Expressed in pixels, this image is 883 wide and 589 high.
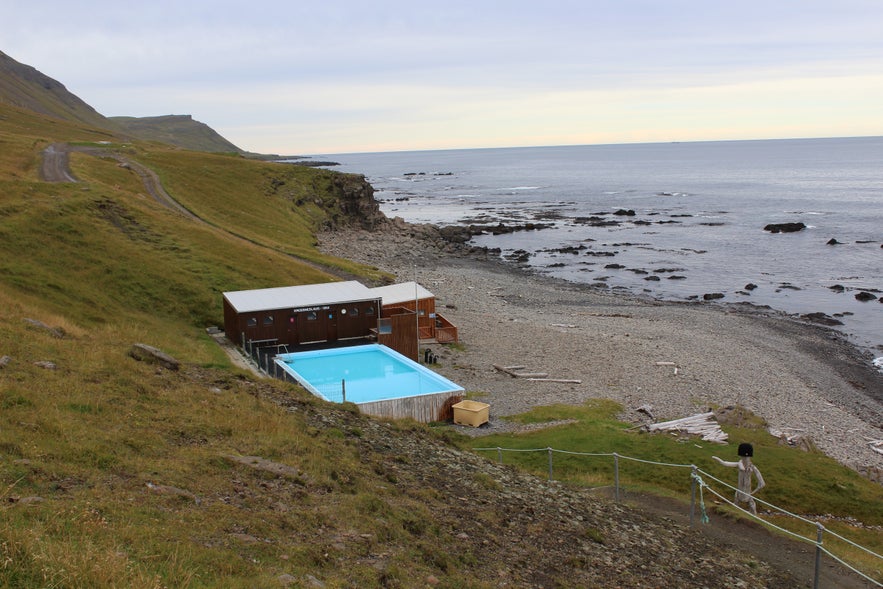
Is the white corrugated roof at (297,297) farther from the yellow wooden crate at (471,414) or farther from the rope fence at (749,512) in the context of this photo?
the rope fence at (749,512)

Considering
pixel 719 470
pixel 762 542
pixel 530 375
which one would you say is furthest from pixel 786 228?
pixel 762 542

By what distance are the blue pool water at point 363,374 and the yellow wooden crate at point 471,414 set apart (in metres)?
0.95

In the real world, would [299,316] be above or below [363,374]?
above

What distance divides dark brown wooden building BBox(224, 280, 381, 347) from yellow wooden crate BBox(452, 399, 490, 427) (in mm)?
9749

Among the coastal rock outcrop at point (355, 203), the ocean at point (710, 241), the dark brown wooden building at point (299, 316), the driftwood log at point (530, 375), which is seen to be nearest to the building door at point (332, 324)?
the dark brown wooden building at point (299, 316)

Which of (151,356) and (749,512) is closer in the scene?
(749,512)

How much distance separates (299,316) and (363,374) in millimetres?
5501

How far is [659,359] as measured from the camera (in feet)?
130

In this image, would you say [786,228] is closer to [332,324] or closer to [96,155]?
[332,324]

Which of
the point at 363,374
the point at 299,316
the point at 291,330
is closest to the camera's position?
the point at 363,374

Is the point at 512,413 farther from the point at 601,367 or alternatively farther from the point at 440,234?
the point at 440,234

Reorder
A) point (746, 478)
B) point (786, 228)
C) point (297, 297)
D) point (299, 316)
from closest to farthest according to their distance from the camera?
point (746, 478) → point (299, 316) → point (297, 297) → point (786, 228)

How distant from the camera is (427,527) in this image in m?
12.6

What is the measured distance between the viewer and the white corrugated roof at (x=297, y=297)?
33500 mm
